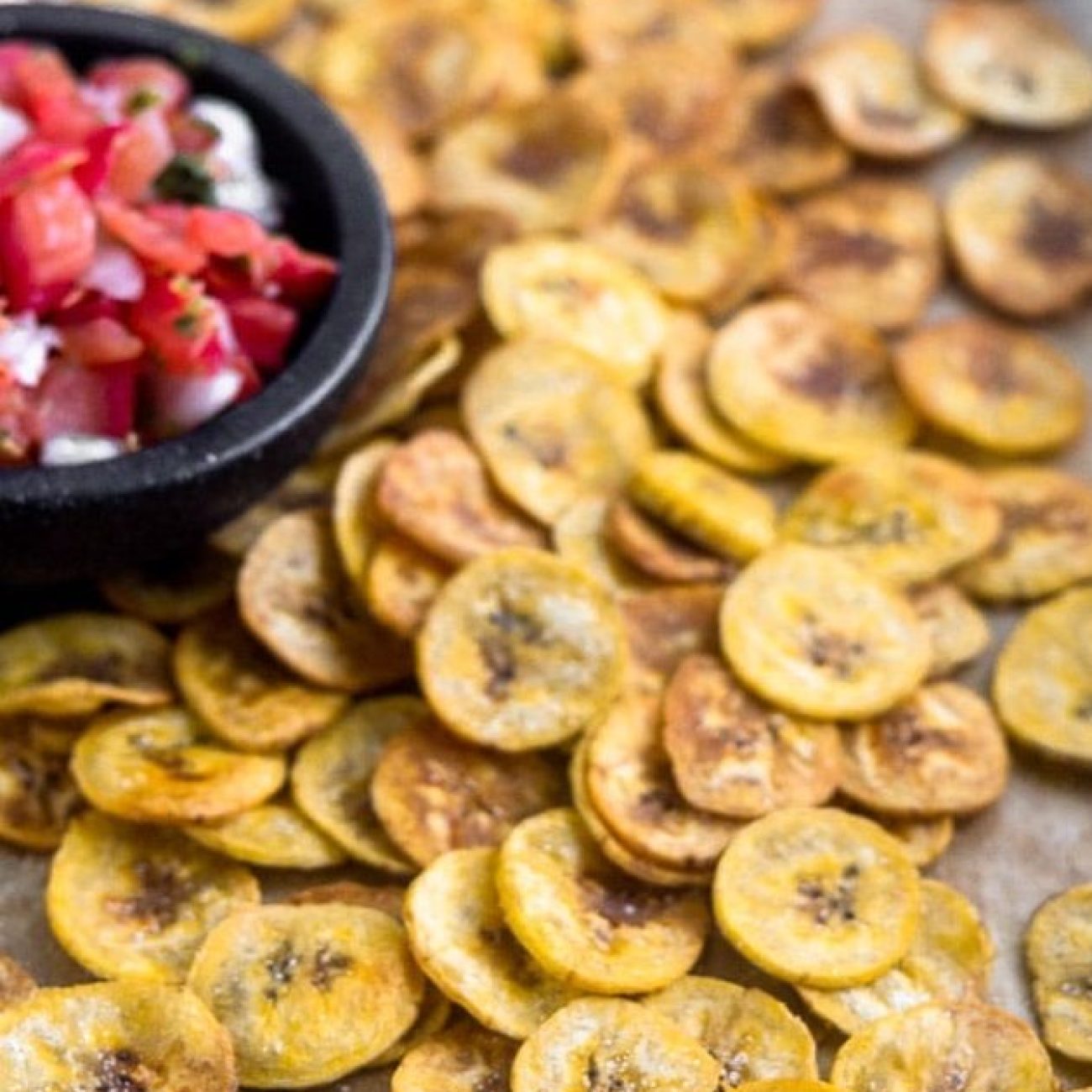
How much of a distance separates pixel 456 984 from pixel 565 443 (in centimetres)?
57

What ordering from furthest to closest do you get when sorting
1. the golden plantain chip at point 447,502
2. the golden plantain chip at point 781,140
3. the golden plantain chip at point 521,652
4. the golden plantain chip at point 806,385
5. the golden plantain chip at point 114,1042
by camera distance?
the golden plantain chip at point 781,140 < the golden plantain chip at point 806,385 < the golden plantain chip at point 447,502 < the golden plantain chip at point 521,652 < the golden plantain chip at point 114,1042

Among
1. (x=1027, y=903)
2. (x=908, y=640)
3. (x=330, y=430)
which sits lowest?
(x=1027, y=903)

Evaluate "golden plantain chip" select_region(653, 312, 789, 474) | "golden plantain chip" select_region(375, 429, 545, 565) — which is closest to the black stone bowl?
"golden plantain chip" select_region(375, 429, 545, 565)

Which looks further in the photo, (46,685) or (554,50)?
(554,50)

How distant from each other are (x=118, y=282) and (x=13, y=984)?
21.3 inches

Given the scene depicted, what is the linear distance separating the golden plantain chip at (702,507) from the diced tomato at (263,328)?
0.34 m

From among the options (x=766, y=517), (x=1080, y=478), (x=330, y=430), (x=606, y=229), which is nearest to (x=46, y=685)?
(x=330, y=430)

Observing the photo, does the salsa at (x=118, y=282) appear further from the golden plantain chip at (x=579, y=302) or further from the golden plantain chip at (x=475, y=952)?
the golden plantain chip at (x=475, y=952)

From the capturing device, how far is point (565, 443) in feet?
5.90

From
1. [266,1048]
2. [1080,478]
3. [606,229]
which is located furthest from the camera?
[606,229]

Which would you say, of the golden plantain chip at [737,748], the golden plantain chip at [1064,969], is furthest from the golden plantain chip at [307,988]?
the golden plantain chip at [1064,969]

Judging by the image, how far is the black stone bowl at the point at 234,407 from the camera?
148 centimetres

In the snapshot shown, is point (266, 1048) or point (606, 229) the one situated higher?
point (606, 229)

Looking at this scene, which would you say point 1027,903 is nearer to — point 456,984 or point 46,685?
point 456,984
